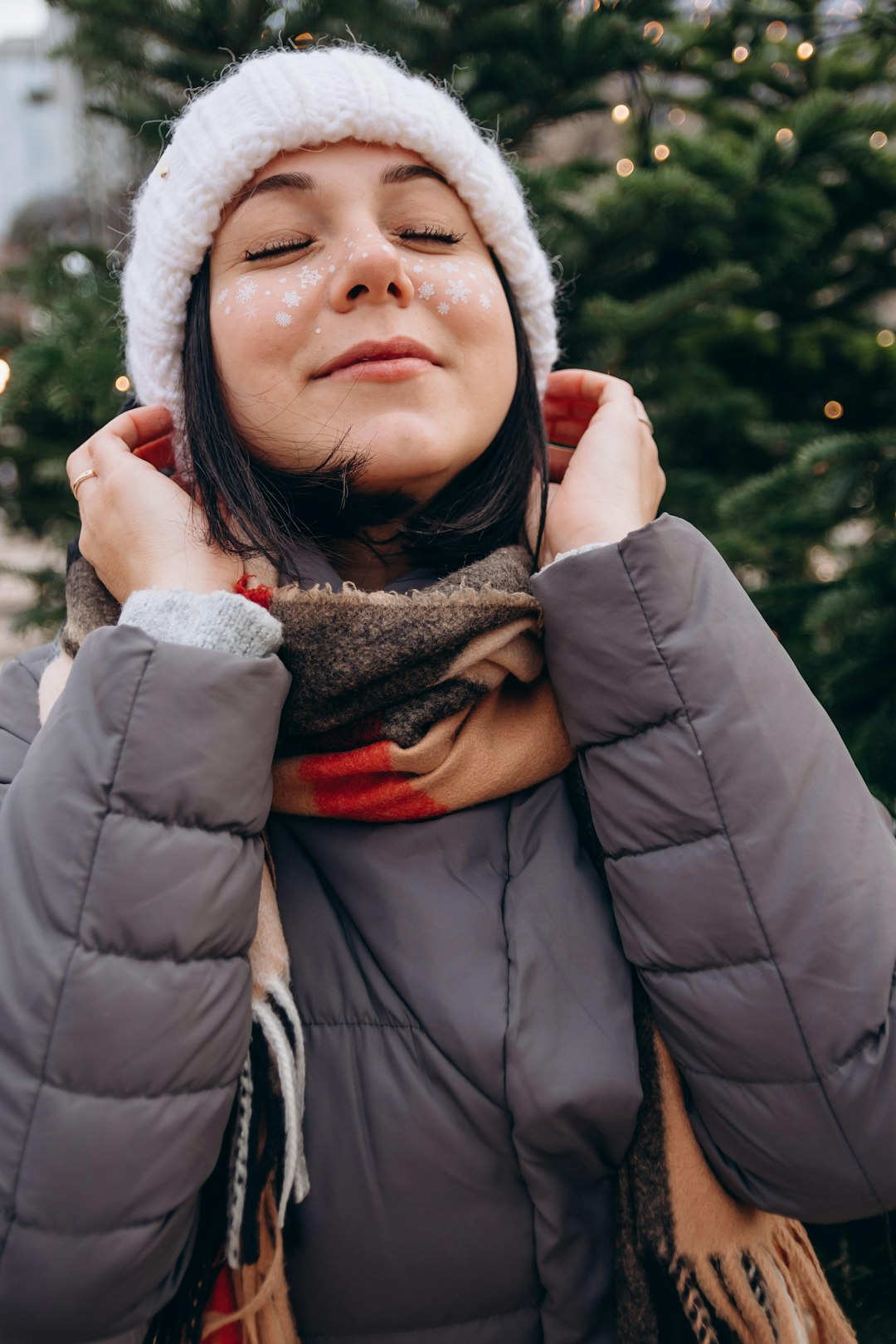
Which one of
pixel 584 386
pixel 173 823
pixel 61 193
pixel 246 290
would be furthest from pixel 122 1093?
pixel 61 193

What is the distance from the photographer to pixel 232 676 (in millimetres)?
939

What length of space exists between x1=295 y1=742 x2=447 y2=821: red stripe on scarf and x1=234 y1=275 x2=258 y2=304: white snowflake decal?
1.99 ft

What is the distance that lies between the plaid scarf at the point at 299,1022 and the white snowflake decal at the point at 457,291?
362 mm

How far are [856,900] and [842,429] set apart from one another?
182 cm

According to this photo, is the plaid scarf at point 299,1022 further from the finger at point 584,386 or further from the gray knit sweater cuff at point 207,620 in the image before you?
the finger at point 584,386

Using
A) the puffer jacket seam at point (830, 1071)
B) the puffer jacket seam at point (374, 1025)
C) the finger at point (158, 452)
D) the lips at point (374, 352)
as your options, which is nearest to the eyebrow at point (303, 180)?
the lips at point (374, 352)

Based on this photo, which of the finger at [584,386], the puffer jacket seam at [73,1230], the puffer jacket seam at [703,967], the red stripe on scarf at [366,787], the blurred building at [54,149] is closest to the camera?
the puffer jacket seam at [73,1230]

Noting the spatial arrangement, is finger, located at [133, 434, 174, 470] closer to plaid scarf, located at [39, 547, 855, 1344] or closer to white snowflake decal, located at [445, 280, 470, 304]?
plaid scarf, located at [39, 547, 855, 1344]

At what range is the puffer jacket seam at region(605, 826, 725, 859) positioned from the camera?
950 millimetres

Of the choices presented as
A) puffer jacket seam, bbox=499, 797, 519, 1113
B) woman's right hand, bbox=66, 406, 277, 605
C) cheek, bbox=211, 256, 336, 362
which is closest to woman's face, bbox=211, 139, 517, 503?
cheek, bbox=211, 256, 336, 362

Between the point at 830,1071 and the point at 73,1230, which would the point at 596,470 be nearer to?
the point at 830,1071

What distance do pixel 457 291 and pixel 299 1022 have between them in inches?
37.6

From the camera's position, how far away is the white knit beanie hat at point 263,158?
1176 millimetres

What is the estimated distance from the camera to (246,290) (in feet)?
3.77
